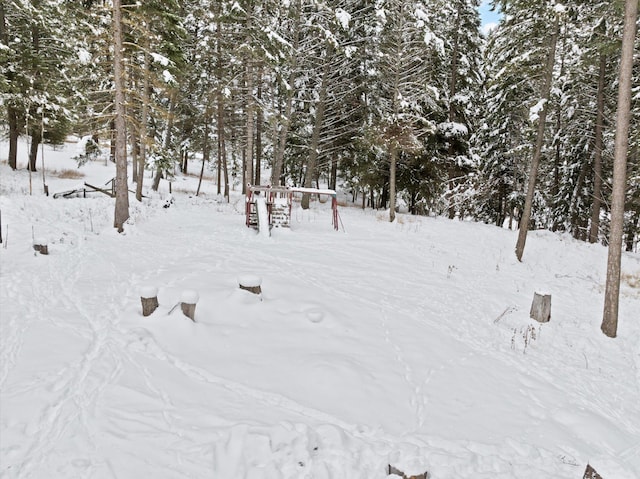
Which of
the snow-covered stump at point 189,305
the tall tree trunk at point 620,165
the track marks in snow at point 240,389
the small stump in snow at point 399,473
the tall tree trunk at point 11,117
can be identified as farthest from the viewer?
the tall tree trunk at point 11,117

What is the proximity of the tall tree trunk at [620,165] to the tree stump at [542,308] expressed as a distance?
1.25 meters

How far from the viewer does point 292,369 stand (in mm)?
4836

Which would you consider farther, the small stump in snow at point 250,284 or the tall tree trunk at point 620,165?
the tall tree trunk at point 620,165

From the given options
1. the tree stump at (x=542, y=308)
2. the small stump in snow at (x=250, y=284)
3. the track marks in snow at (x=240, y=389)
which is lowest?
the track marks in snow at (x=240, y=389)

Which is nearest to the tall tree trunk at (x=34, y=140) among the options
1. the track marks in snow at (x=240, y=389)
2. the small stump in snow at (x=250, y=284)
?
the small stump in snow at (x=250, y=284)

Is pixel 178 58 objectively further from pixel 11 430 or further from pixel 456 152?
pixel 11 430

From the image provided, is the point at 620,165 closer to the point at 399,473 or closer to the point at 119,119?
the point at 399,473

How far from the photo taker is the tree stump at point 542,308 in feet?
26.7

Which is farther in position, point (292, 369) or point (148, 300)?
point (148, 300)

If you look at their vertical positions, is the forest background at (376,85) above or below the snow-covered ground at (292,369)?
above

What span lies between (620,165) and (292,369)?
315 inches

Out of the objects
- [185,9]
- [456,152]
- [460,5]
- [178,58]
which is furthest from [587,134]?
[185,9]

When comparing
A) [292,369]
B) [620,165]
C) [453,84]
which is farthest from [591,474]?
[453,84]

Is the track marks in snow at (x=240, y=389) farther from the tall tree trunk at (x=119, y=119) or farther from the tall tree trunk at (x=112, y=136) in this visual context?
the tall tree trunk at (x=112, y=136)
